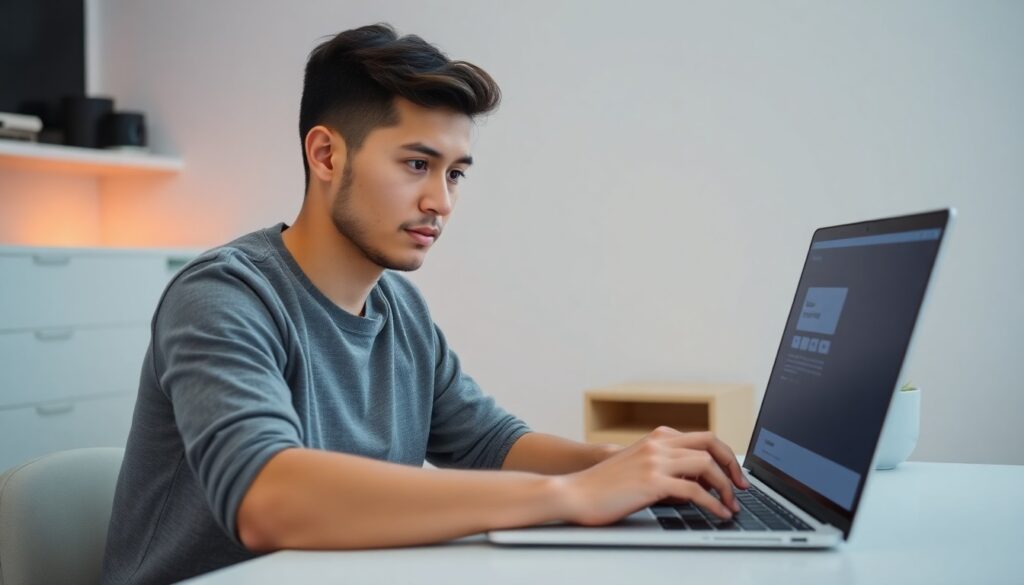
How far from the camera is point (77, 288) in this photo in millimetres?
3549

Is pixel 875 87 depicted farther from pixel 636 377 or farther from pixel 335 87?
pixel 335 87

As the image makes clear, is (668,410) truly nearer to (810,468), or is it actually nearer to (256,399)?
(810,468)

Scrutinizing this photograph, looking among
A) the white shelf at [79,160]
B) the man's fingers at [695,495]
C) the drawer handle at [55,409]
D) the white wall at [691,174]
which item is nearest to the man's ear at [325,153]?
the man's fingers at [695,495]

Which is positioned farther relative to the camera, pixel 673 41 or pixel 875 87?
pixel 673 41

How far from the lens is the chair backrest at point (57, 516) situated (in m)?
1.20

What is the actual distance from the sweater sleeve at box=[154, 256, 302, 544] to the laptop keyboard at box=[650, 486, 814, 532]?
1.15 feet

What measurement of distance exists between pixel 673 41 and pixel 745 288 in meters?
0.80

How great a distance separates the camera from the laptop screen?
92 cm

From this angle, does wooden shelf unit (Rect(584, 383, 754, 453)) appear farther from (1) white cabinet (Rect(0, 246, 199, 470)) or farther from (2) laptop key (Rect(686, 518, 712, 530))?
(2) laptop key (Rect(686, 518, 712, 530))

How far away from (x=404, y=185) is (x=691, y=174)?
7.10ft

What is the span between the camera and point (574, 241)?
3.60 meters

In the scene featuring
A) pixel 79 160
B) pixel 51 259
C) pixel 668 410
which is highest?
pixel 79 160

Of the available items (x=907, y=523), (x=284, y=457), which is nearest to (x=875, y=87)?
(x=907, y=523)

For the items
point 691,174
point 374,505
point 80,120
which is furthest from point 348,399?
point 80,120
